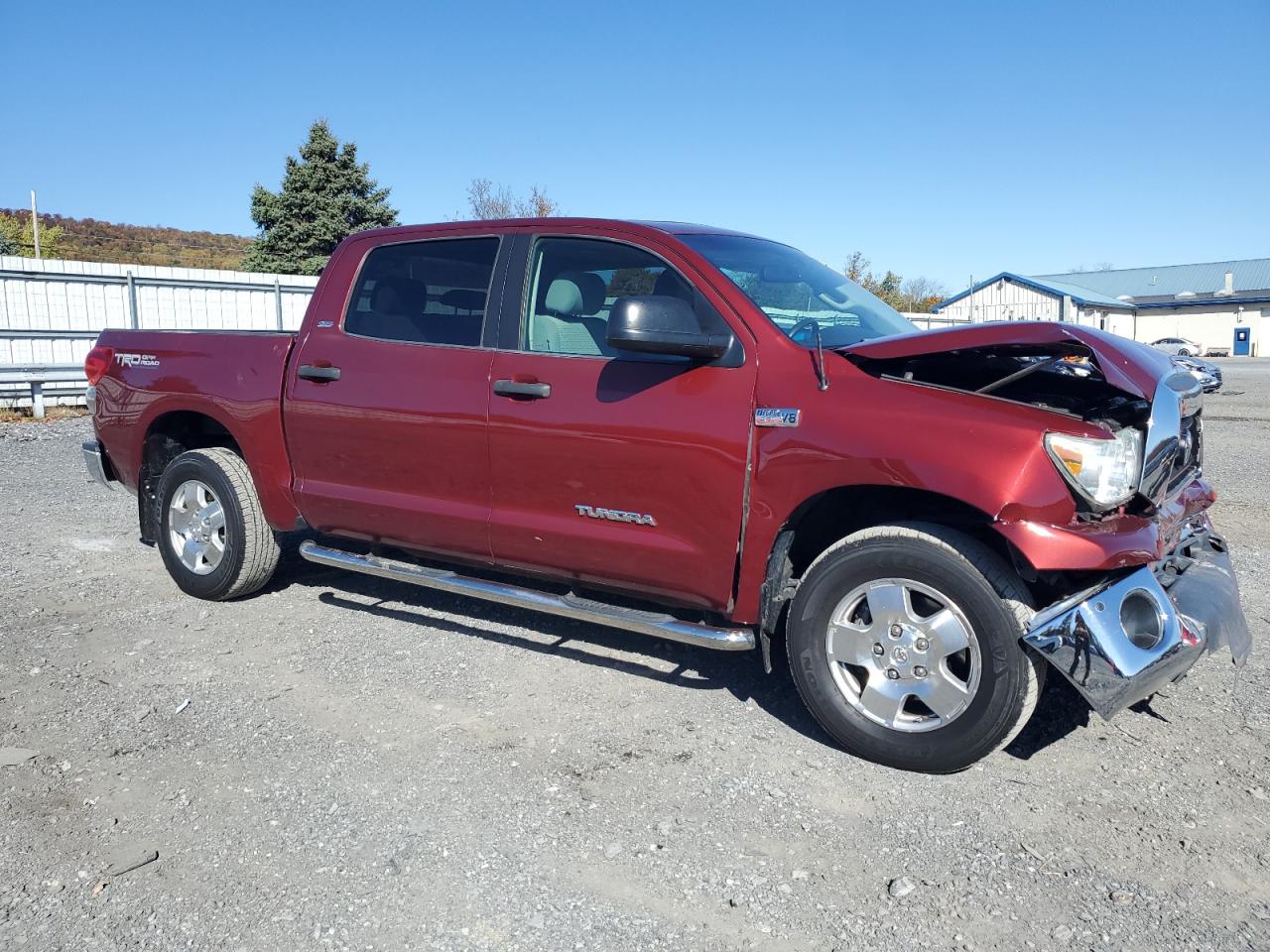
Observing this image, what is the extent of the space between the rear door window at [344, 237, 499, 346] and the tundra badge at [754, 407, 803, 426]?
1413 mm

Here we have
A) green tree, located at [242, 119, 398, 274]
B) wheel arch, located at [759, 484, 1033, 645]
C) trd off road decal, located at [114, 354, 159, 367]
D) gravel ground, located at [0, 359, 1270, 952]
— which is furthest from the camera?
green tree, located at [242, 119, 398, 274]

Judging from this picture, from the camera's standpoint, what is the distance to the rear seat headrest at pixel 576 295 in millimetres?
4293

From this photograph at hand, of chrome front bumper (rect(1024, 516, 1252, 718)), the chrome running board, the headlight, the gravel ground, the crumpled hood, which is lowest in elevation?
the gravel ground

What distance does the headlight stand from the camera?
3.14 meters

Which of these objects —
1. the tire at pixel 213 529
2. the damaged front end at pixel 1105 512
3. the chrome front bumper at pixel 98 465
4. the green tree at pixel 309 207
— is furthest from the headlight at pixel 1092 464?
the green tree at pixel 309 207

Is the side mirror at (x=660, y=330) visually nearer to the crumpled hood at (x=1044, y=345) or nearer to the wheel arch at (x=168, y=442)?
the crumpled hood at (x=1044, y=345)

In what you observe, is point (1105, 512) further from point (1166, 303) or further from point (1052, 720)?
point (1166, 303)

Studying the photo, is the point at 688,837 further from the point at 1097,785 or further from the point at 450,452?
the point at 450,452

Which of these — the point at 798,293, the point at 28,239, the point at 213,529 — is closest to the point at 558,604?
the point at 798,293

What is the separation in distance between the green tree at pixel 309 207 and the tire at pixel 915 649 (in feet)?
124

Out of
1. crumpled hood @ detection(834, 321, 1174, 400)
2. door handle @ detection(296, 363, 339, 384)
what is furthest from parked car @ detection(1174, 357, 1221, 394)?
door handle @ detection(296, 363, 339, 384)

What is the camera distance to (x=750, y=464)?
3670 millimetres

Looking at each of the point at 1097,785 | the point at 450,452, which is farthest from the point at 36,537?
the point at 1097,785

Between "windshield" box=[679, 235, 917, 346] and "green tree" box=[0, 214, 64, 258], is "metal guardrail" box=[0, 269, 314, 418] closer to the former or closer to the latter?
"windshield" box=[679, 235, 917, 346]
